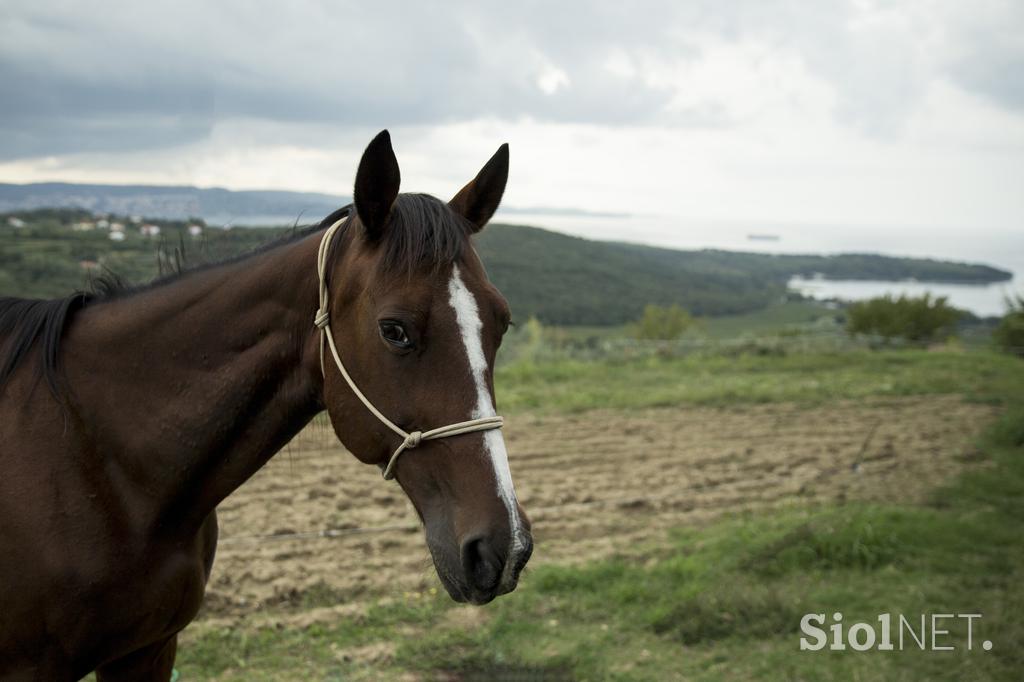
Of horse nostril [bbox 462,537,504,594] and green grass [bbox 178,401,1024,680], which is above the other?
horse nostril [bbox 462,537,504,594]

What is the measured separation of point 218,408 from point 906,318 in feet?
86.3

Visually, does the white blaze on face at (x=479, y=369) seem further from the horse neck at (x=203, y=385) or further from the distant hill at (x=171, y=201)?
the distant hill at (x=171, y=201)

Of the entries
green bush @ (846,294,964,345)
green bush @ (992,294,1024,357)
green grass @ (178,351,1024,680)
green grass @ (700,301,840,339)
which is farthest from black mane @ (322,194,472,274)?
green grass @ (700,301,840,339)

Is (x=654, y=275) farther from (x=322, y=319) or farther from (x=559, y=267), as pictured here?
(x=322, y=319)

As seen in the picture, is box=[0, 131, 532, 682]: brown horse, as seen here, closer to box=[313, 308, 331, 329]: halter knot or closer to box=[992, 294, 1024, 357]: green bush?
box=[313, 308, 331, 329]: halter knot

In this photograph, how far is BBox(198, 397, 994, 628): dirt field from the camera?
5477 mm

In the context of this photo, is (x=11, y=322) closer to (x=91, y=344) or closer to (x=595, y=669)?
(x=91, y=344)

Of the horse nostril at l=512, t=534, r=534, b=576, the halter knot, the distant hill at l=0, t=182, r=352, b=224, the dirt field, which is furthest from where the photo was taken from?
the dirt field

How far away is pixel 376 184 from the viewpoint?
1.92m

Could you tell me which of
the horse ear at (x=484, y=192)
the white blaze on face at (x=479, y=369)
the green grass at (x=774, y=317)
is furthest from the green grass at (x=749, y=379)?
the green grass at (x=774, y=317)

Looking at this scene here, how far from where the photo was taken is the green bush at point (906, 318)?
23922 mm

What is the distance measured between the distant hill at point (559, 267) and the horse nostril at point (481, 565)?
1.03 metres

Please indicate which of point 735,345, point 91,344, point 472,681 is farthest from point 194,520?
point 735,345

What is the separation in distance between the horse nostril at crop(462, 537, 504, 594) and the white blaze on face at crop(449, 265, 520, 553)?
11cm
